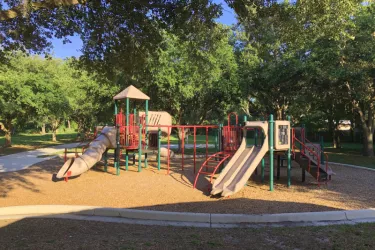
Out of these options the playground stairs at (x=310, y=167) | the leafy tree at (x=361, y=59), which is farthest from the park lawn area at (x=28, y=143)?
the leafy tree at (x=361, y=59)

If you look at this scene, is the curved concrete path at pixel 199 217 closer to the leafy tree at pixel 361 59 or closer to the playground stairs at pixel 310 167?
the playground stairs at pixel 310 167

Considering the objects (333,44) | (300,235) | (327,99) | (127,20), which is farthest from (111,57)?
(327,99)

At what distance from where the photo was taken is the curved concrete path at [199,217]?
6066 mm

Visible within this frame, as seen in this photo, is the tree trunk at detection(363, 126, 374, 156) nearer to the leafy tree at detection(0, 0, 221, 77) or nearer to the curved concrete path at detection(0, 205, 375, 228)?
the leafy tree at detection(0, 0, 221, 77)

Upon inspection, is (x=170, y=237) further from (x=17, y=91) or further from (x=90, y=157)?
(x=17, y=91)

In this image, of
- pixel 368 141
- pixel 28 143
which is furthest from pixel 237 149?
pixel 28 143

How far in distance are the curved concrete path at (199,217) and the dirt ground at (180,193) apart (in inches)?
20.1

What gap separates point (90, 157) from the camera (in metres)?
11.2

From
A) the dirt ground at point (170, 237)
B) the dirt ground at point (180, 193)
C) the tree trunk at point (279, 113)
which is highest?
the tree trunk at point (279, 113)

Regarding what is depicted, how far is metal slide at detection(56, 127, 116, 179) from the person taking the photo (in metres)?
10.6

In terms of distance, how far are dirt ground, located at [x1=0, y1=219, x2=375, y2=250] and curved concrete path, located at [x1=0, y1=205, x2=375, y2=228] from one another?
1.25ft

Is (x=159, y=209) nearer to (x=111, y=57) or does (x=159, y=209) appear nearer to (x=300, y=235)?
(x=300, y=235)

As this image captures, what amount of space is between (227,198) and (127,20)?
18.3 feet

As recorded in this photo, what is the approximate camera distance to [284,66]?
62.0ft
